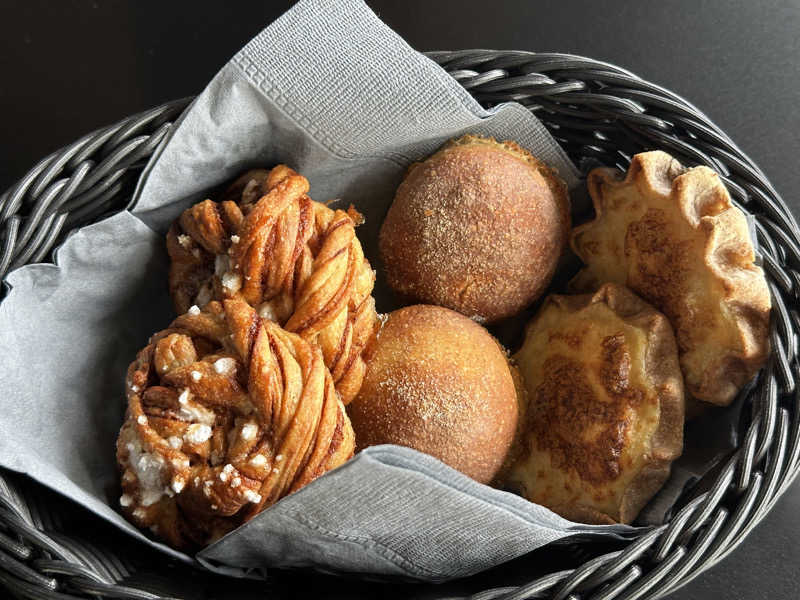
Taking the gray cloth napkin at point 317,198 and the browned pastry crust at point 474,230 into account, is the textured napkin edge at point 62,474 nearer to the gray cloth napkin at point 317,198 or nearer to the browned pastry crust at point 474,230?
the gray cloth napkin at point 317,198

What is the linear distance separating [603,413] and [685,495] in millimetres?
141

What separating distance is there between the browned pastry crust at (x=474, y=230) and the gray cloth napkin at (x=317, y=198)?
0.20 feet

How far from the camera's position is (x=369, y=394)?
39.2 inches

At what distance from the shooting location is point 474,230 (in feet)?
3.48

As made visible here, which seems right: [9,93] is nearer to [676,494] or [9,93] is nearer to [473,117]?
[473,117]

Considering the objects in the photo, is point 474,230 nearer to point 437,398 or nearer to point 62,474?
point 437,398

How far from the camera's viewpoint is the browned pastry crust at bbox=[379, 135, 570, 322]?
1.06 meters

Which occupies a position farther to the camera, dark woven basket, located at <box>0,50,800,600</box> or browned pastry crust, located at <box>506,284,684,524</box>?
browned pastry crust, located at <box>506,284,684,524</box>

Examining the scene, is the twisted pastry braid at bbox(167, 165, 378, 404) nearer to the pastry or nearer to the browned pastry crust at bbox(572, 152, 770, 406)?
the pastry

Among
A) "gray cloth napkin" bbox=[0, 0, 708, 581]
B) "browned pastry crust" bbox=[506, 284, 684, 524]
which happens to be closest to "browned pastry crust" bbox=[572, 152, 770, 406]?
"browned pastry crust" bbox=[506, 284, 684, 524]

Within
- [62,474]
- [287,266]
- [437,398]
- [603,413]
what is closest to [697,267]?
[603,413]

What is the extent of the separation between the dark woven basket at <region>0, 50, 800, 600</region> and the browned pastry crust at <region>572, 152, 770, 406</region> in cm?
4

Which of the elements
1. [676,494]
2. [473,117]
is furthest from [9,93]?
[676,494]

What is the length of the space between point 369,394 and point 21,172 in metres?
0.79
